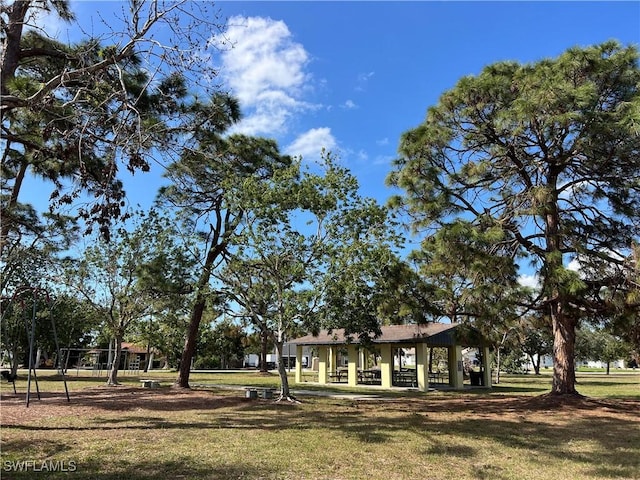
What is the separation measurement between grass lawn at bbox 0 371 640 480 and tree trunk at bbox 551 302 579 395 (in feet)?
2.97

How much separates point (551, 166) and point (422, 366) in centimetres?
1161

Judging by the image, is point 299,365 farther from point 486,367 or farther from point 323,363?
point 486,367

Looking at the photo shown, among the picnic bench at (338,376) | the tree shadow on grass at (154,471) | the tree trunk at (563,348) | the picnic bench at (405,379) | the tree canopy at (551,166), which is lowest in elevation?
the picnic bench at (338,376)

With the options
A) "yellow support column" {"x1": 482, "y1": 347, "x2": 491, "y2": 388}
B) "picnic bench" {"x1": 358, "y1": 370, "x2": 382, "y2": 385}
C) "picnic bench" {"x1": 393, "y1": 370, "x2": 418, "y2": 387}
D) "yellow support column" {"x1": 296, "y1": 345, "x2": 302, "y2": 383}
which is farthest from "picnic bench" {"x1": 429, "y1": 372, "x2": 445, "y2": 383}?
"yellow support column" {"x1": 296, "y1": 345, "x2": 302, "y2": 383}

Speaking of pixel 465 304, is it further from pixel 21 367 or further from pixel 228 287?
pixel 21 367

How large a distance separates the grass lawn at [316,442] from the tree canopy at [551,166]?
3.25m

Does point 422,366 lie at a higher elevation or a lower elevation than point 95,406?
higher

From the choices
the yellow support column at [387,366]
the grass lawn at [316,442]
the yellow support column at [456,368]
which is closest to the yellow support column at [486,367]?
the yellow support column at [456,368]

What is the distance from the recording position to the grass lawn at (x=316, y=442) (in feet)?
19.4

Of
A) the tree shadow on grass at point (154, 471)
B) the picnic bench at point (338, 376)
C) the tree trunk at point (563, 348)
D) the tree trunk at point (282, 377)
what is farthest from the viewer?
the picnic bench at point (338, 376)

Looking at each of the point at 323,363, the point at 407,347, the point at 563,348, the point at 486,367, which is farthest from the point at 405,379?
the point at 563,348

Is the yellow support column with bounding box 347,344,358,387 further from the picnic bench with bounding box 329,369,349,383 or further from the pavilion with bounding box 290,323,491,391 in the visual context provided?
the picnic bench with bounding box 329,369,349,383

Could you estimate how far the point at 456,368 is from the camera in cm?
2300

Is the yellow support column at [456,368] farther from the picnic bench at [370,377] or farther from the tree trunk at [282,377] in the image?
the tree trunk at [282,377]
